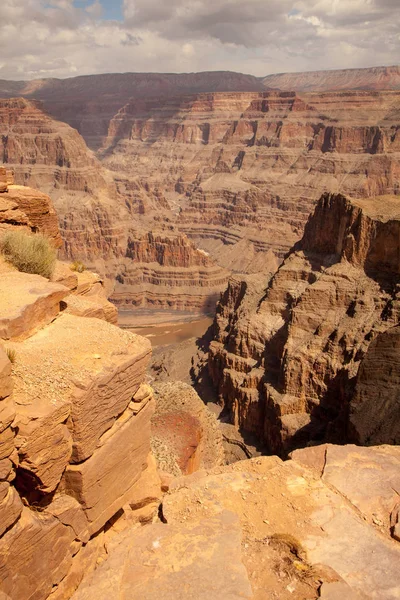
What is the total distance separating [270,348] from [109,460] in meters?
25.0

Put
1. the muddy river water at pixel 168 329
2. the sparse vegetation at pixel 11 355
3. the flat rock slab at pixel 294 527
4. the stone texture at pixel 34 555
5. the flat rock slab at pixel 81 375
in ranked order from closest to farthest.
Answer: the flat rock slab at pixel 294 527, the stone texture at pixel 34 555, the flat rock slab at pixel 81 375, the sparse vegetation at pixel 11 355, the muddy river water at pixel 168 329

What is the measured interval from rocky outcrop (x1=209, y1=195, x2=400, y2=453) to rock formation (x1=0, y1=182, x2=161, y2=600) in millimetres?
13521

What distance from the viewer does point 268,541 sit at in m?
6.04

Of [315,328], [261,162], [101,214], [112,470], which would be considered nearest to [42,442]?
[112,470]

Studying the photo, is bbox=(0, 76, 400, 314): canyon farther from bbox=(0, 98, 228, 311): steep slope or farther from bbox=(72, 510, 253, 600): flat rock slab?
bbox=(72, 510, 253, 600): flat rock slab

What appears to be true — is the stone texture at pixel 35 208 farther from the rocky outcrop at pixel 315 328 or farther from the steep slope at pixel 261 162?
the steep slope at pixel 261 162

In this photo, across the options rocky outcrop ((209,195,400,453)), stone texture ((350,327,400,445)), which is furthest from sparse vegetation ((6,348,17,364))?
rocky outcrop ((209,195,400,453))

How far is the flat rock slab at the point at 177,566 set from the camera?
5336mm

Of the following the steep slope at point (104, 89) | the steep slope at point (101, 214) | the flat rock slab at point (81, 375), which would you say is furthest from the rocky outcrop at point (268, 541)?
the steep slope at point (104, 89)

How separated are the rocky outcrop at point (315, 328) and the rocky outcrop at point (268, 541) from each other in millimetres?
12912

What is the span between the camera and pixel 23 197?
13016 millimetres

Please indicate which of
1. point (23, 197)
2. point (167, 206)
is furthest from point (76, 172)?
point (23, 197)

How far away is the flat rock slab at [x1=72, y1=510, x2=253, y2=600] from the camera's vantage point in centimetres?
534

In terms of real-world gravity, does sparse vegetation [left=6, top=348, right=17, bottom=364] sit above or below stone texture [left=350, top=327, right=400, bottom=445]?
above
